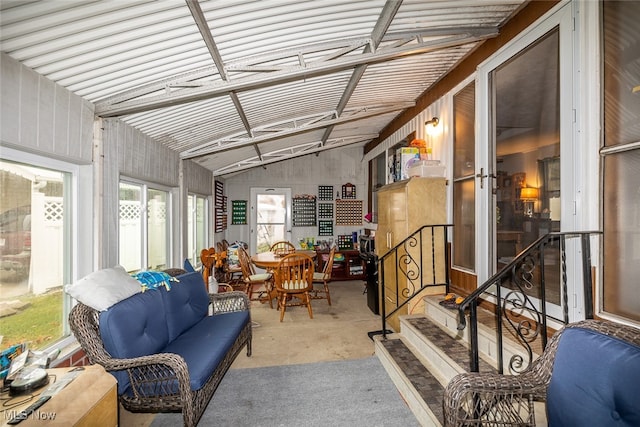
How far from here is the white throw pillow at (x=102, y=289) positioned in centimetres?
183

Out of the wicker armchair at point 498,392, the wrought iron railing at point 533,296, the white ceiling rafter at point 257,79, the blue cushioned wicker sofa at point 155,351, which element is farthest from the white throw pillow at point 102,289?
the wrought iron railing at point 533,296

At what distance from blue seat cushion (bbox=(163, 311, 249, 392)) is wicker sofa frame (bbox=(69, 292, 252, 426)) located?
84 millimetres

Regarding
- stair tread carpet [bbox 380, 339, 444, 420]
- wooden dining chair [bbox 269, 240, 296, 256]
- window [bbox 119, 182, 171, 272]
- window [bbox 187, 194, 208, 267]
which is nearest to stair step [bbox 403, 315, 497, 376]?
stair tread carpet [bbox 380, 339, 444, 420]

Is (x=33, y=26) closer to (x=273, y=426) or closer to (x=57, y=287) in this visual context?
(x=57, y=287)

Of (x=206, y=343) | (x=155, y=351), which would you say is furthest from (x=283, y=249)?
(x=155, y=351)

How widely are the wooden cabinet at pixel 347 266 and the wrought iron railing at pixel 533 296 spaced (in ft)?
12.6

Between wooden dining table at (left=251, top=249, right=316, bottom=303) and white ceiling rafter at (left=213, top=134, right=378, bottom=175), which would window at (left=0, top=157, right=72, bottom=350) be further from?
white ceiling rafter at (left=213, top=134, right=378, bottom=175)

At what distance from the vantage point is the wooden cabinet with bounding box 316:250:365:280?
21.4 ft

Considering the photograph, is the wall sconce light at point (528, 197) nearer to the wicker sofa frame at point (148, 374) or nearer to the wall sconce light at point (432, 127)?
the wall sconce light at point (432, 127)

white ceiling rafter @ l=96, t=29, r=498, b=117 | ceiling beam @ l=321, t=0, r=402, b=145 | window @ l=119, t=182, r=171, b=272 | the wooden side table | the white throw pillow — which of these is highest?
ceiling beam @ l=321, t=0, r=402, b=145

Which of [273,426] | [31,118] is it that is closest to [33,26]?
[31,118]

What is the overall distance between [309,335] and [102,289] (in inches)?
92.5

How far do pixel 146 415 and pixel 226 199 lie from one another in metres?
4.91

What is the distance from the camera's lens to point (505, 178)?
260 centimetres
